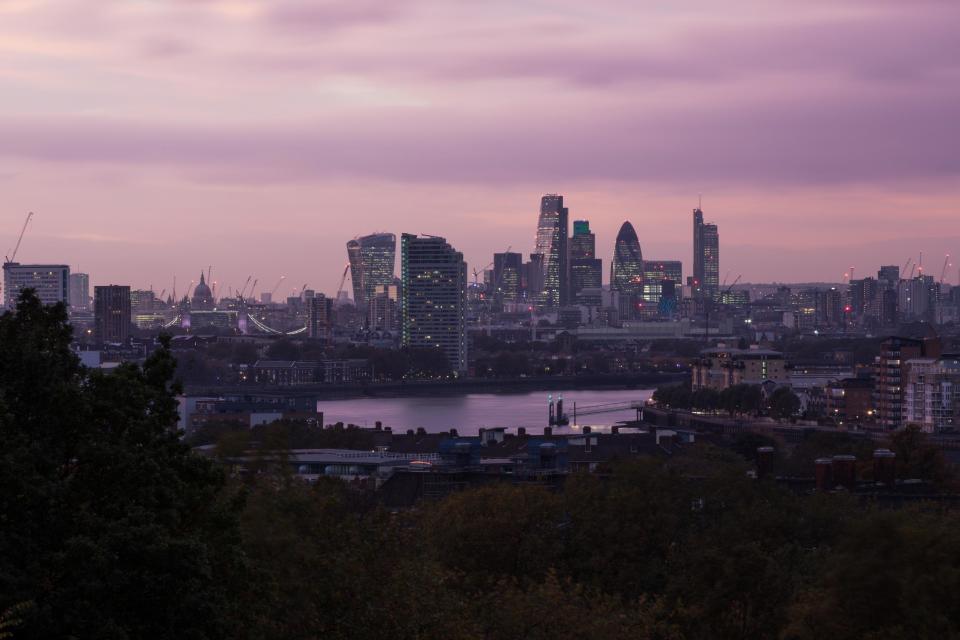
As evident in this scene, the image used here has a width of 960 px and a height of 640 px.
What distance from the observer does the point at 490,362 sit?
61.7m

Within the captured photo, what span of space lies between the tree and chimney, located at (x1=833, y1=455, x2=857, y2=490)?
9.91 m

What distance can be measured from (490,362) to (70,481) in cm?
5700

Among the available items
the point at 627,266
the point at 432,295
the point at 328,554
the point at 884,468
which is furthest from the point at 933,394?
the point at 627,266

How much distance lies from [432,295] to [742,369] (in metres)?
25.0

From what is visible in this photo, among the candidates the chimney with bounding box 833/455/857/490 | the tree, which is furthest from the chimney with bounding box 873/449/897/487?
the tree

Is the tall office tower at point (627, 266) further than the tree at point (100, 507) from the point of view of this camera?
Yes

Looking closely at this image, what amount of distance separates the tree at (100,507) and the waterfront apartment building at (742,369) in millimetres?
38708

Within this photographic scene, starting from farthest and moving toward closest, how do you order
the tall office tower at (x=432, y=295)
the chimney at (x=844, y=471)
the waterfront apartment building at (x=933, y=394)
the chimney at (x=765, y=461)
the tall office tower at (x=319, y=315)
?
the tall office tower at (x=319, y=315), the tall office tower at (x=432, y=295), the waterfront apartment building at (x=933, y=394), the chimney at (x=765, y=461), the chimney at (x=844, y=471)

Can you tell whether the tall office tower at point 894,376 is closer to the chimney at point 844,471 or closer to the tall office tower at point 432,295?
the chimney at point 844,471

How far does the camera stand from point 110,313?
248ft

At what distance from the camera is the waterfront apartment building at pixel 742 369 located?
4422 cm

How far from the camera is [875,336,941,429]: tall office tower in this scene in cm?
3388

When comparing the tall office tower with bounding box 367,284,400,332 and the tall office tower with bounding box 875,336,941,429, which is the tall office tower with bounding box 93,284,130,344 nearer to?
the tall office tower with bounding box 367,284,400,332

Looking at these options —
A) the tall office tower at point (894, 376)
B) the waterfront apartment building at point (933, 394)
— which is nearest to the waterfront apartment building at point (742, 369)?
the tall office tower at point (894, 376)
